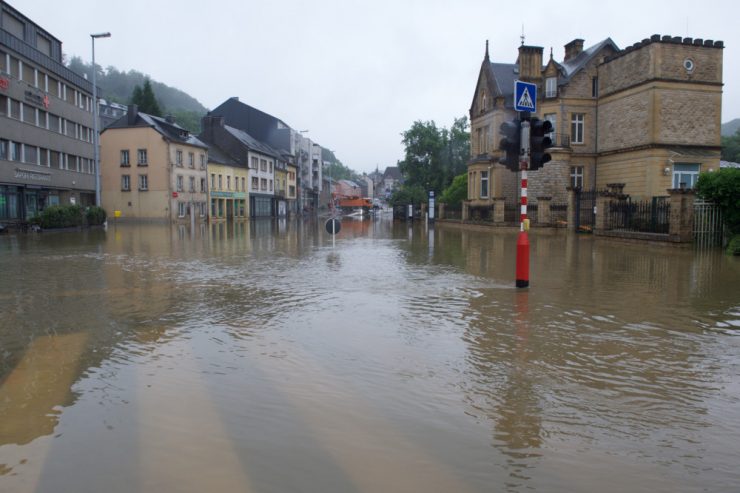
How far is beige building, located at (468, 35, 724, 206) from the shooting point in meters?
33.5

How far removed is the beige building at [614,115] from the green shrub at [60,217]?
28.2 m

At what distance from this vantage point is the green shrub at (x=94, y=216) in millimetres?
39031

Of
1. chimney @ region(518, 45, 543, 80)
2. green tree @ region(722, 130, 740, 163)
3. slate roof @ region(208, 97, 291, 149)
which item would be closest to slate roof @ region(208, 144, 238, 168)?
slate roof @ region(208, 97, 291, 149)

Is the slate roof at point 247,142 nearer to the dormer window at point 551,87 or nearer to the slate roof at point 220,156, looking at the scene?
the slate roof at point 220,156

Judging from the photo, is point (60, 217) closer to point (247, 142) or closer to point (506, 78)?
point (506, 78)

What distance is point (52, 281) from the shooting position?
471 inches

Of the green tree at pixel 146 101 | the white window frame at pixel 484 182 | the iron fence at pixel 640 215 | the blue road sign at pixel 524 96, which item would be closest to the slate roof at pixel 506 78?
the white window frame at pixel 484 182

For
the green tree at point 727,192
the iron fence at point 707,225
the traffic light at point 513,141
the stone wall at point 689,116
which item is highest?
the stone wall at point 689,116

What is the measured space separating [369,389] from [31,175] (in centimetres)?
4292

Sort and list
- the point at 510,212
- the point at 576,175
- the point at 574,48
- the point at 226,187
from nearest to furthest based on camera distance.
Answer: the point at 510,212 → the point at 576,175 → the point at 574,48 → the point at 226,187

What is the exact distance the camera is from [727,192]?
1911cm

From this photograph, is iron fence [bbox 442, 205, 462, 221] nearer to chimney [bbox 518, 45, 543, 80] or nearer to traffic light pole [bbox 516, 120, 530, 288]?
chimney [bbox 518, 45, 543, 80]

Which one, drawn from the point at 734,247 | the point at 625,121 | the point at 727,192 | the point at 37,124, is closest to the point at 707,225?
the point at 727,192

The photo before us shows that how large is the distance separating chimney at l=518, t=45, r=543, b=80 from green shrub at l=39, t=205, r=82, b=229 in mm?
31733
